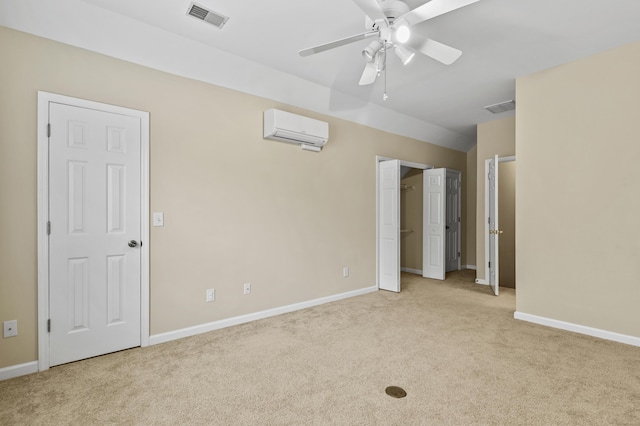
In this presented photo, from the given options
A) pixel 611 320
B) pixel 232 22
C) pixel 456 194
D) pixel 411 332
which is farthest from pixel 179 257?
pixel 456 194

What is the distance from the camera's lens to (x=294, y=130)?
389 centimetres

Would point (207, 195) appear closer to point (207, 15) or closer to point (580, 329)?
point (207, 15)

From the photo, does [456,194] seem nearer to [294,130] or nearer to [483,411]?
[294,130]

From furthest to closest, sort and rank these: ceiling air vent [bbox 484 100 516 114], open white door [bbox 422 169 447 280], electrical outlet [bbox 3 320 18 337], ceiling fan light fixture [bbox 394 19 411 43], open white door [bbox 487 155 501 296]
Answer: open white door [bbox 422 169 447 280] < open white door [bbox 487 155 501 296] < ceiling air vent [bbox 484 100 516 114] < electrical outlet [bbox 3 320 18 337] < ceiling fan light fixture [bbox 394 19 411 43]

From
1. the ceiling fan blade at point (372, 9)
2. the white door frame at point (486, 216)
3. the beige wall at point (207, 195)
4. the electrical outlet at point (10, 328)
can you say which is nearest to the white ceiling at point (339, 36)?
the beige wall at point (207, 195)

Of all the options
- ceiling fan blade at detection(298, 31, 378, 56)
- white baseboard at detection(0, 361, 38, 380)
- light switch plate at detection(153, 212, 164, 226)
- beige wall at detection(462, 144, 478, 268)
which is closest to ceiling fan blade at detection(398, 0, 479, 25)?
ceiling fan blade at detection(298, 31, 378, 56)

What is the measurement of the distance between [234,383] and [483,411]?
1.68 meters

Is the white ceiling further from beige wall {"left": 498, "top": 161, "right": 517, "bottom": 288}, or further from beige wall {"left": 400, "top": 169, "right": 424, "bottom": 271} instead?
beige wall {"left": 400, "top": 169, "right": 424, "bottom": 271}

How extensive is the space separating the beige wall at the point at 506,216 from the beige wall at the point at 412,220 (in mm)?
1445

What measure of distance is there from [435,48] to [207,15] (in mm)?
1857

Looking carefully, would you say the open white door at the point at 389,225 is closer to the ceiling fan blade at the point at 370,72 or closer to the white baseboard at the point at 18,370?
the ceiling fan blade at the point at 370,72

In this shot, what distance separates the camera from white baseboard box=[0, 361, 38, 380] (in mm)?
2420

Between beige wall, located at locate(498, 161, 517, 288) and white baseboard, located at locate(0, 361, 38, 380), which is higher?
beige wall, located at locate(498, 161, 517, 288)

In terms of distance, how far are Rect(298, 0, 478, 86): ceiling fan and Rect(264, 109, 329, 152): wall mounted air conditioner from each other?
125 cm
